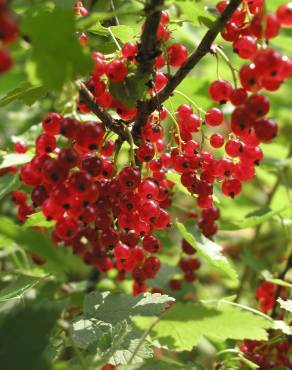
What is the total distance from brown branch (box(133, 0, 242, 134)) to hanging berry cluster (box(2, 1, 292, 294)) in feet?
0.06


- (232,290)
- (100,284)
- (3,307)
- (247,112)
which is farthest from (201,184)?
(232,290)

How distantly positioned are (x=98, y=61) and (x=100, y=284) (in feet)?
5.55

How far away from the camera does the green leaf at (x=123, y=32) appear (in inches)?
84.7

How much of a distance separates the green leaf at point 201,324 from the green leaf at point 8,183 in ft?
3.81

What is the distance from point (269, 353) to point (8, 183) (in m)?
1.46

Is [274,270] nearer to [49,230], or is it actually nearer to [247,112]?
[49,230]

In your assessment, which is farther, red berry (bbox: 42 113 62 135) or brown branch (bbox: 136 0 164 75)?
red berry (bbox: 42 113 62 135)

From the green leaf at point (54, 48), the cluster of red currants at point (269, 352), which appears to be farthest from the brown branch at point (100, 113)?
the cluster of red currants at point (269, 352)

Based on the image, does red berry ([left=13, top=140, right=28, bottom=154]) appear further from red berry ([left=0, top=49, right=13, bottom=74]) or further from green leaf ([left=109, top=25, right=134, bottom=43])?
red berry ([left=0, top=49, right=13, bottom=74])

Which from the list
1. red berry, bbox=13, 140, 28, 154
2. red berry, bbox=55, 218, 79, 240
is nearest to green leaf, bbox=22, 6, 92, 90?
red berry, bbox=55, 218, 79, 240

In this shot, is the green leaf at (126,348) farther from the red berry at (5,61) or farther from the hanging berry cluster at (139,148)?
the red berry at (5,61)

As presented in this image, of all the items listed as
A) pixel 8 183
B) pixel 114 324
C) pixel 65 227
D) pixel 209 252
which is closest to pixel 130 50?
pixel 65 227

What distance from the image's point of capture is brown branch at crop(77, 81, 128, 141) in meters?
1.79

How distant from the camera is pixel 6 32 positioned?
1.23 metres
